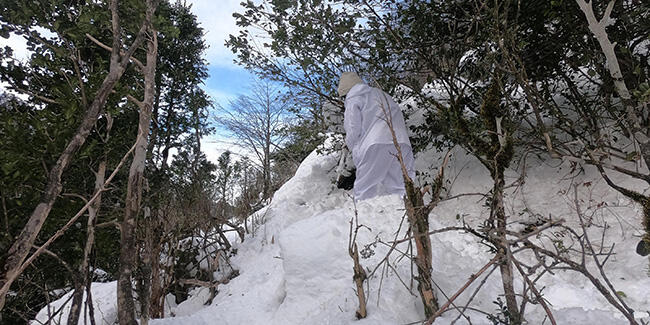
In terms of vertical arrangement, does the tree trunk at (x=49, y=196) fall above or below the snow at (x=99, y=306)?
above

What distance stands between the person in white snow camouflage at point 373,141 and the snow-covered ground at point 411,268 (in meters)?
0.67

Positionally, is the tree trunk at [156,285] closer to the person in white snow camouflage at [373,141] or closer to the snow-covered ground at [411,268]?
the snow-covered ground at [411,268]

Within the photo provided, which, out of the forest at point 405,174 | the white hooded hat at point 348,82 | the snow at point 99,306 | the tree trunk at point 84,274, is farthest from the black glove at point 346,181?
the tree trunk at point 84,274

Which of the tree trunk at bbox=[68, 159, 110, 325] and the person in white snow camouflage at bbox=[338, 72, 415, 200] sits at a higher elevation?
the person in white snow camouflage at bbox=[338, 72, 415, 200]

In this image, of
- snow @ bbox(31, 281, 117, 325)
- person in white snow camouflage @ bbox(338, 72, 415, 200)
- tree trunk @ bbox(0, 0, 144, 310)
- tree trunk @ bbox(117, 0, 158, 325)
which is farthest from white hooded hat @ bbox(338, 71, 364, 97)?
snow @ bbox(31, 281, 117, 325)

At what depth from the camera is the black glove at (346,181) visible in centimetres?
615

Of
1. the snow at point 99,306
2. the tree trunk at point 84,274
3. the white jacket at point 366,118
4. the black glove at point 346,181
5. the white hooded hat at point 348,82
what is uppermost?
the white hooded hat at point 348,82

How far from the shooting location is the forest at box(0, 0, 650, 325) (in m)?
1.68

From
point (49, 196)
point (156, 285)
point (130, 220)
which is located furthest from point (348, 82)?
point (156, 285)

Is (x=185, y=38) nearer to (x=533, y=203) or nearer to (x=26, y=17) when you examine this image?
(x=26, y=17)

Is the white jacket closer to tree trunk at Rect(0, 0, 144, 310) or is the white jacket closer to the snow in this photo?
tree trunk at Rect(0, 0, 144, 310)

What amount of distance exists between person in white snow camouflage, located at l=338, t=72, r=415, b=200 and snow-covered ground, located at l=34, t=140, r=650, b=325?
67cm

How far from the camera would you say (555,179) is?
14.0 feet

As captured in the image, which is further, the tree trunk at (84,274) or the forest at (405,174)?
the tree trunk at (84,274)
